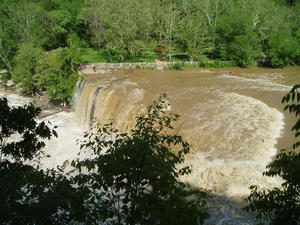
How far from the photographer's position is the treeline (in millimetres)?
38031

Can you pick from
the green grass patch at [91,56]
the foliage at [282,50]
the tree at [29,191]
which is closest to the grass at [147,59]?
the green grass patch at [91,56]

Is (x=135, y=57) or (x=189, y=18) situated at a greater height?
(x=189, y=18)

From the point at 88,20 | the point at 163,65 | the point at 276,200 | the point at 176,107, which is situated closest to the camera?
the point at 276,200

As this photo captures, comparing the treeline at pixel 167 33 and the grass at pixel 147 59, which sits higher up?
the treeline at pixel 167 33

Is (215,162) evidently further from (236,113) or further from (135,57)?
(135,57)

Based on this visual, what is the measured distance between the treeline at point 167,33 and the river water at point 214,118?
17.6 feet

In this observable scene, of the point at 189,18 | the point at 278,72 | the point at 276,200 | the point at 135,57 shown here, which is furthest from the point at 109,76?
Result: the point at 276,200

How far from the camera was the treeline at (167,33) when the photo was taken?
38.0 m

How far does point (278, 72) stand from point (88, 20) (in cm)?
2858

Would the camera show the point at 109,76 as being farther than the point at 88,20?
A: No

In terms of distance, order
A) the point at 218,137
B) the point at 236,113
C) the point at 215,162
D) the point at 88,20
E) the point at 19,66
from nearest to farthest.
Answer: the point at 215,162 < the point at 218,137 < the point at 236,113 < the point at 19,66 < the point at 88,20

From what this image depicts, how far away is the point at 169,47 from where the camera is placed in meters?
42.7

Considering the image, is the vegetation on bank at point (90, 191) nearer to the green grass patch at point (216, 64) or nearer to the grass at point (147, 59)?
the grass at point (147, 59)

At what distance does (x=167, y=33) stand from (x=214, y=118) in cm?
2565
